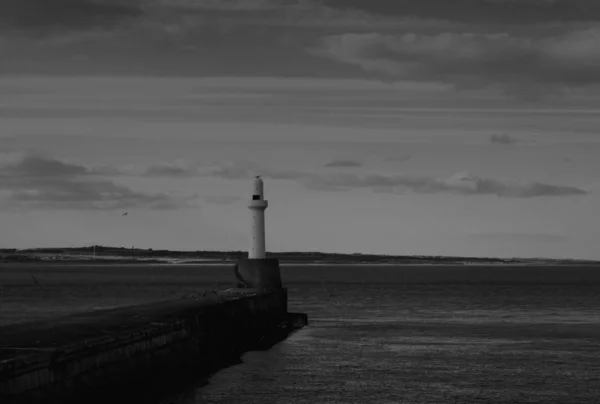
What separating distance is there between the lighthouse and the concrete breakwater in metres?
4.25

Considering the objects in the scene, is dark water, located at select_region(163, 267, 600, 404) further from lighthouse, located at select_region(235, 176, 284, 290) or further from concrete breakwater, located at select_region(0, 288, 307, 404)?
lighthouse, located at select_region(235, 176, 284, 290)

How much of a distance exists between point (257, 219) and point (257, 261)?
2.04 metres

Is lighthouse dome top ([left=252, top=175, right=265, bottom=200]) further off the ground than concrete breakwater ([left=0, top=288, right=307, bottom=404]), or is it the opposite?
lighthouse dome top ([left=252, top=175, right=265, bottom=200])

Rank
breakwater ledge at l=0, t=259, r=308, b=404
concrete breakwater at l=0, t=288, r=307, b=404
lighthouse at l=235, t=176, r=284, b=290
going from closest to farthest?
concrete breakwater at l=0, t=288, r=307, b=404, breakwater ledge at l=0, t=259, r=308, b=404, lighthouse at l=235, t=176, r=284, b=290

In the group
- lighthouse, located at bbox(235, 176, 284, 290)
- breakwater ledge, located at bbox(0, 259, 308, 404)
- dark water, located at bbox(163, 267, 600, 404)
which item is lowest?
dark water, located at bbox(163, 267, 600, 404)

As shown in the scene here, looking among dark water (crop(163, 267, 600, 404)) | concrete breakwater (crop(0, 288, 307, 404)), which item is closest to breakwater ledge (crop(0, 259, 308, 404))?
concrete breakwater (crop(0, 288, 307, 404))

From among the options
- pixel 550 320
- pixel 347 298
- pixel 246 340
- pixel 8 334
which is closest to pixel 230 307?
pixel 246 340

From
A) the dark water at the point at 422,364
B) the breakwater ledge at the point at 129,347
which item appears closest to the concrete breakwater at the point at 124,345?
the breakwater ledge at the point at 129,347

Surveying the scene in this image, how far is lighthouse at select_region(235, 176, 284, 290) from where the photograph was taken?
4809cm

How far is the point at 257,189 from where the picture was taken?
48.7m

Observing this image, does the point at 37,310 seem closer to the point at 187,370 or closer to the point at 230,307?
the point at 230,307

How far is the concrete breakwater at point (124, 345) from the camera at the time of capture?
60.8 feet

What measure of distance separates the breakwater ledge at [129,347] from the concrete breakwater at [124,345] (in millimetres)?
18

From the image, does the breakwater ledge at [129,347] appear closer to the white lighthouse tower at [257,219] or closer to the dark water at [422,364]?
the dark water at [422,364]
